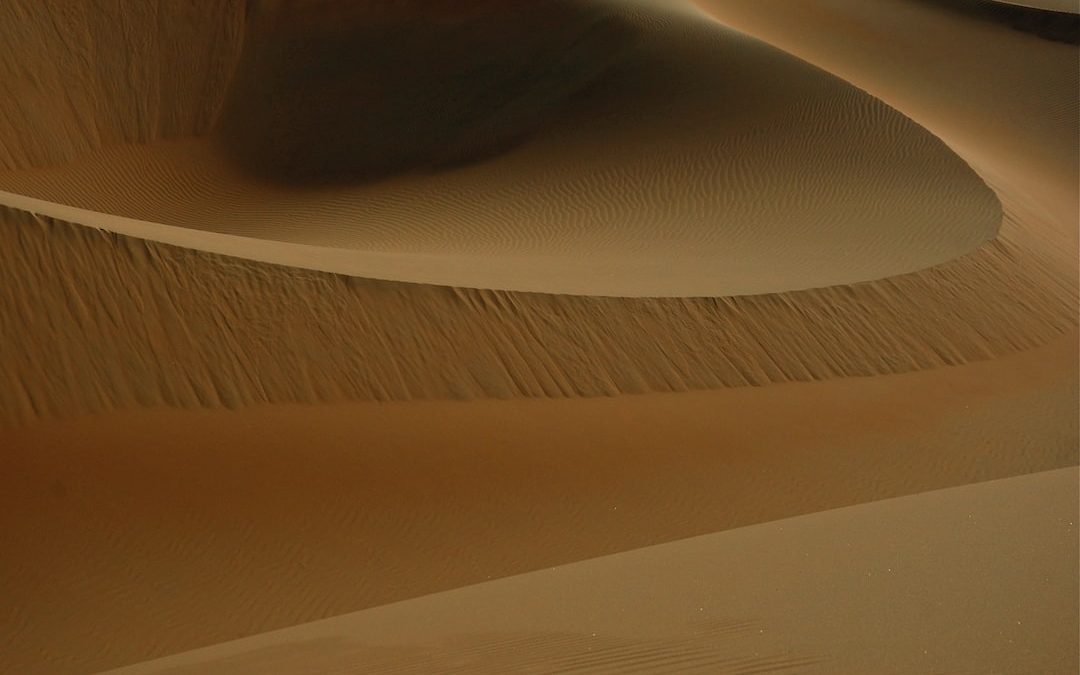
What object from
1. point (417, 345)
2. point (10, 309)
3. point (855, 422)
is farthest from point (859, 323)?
point (10, 309)

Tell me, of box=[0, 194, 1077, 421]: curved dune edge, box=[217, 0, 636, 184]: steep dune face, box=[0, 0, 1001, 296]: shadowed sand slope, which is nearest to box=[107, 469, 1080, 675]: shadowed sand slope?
box=[0, 194, 1077, 421]: curved dune edge

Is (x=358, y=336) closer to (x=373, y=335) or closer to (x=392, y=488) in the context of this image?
(x=373, y=335)

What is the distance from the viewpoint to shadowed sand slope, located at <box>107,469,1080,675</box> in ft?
18.0

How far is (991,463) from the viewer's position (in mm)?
10695

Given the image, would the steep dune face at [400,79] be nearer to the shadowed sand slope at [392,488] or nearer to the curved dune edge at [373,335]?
the curved dune edge at [373,335]

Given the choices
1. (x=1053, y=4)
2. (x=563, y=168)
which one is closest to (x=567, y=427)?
(x=563, y=168)

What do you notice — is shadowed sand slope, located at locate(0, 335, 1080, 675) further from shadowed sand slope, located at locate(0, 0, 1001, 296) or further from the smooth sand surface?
the smooth sand surface

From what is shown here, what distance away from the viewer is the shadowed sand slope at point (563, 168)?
14.9 meters

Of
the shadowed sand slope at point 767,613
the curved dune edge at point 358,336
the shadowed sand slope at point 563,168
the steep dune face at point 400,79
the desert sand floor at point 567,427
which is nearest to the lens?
the shadowed sand slope at point 767,613

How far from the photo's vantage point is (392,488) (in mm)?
9398

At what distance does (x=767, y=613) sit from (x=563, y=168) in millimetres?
13824

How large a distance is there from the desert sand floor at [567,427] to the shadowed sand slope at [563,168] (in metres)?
0.14

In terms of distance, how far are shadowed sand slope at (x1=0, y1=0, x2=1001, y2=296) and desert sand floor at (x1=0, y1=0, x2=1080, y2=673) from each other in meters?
0.14

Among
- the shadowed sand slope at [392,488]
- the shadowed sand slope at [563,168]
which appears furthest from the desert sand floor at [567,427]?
the shadowed sand slope at [563,168]
